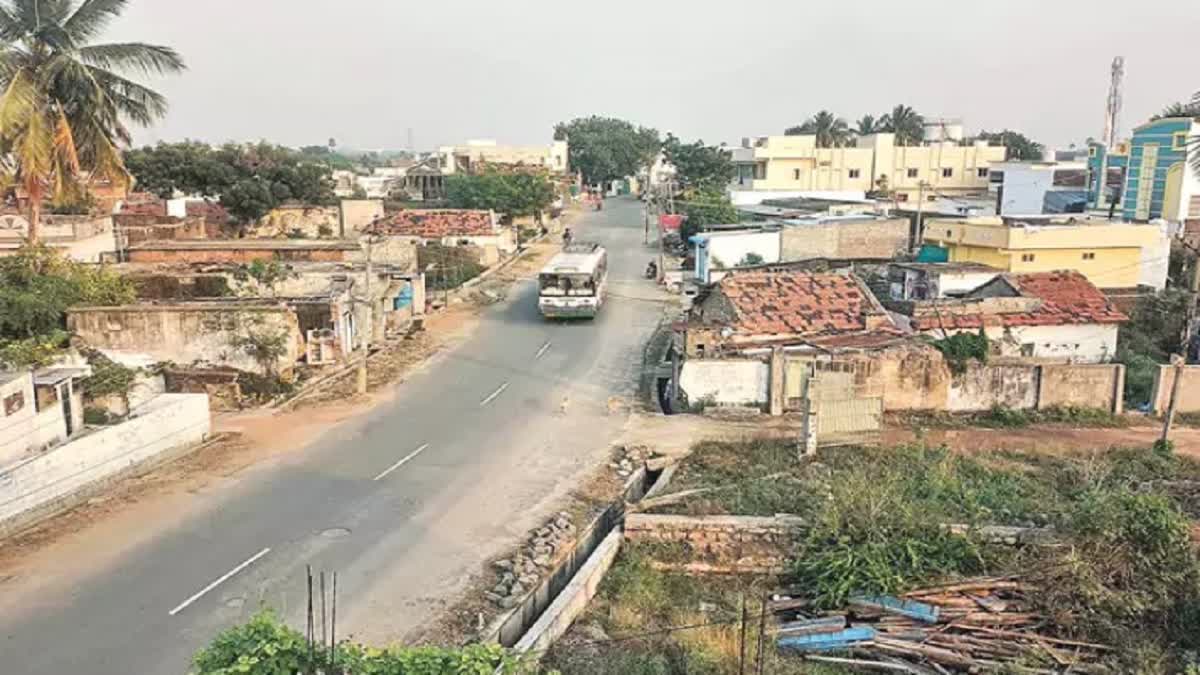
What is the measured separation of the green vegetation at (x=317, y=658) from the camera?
725 cm

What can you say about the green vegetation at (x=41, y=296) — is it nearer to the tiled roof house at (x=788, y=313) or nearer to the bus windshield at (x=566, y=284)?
the bus windshield at (x=566, y=284)

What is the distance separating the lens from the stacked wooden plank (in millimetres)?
10328

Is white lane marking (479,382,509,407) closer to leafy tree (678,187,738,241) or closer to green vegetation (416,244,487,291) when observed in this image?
green vegetation (416,244,487,291)

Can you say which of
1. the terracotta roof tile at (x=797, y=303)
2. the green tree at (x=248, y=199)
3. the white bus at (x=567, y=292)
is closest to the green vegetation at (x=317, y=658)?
the terracotta roof tile at (x=797, y=303)

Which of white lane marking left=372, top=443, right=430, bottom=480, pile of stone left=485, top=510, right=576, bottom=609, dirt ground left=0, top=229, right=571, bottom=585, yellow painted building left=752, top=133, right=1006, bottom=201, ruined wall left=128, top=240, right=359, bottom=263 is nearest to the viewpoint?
pile of stone left=485, top=510, right=576, bottom=609

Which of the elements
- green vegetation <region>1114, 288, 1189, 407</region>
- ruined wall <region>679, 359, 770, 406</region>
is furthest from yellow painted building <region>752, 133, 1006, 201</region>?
ruined wall <region>679, 359, 770, 406</region>

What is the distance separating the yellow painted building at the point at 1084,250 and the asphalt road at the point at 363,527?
14533 mm

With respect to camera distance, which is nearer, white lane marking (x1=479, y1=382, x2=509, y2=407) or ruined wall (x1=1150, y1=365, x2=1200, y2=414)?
ruined wall (x1=1150, y1=365, x2=1200, y2=414)

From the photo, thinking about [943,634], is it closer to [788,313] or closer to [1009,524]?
[1009,524]

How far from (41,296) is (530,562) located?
47.0 ft

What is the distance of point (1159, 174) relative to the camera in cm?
3978

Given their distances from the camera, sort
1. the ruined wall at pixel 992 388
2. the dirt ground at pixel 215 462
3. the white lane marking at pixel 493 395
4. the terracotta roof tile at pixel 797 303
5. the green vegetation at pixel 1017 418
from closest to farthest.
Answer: the dirt ground at pixel 215 462 → the green vegetation at pixel 1017 418 → the ruined wall at pixel 992 388 → the white lane marking at pixel 493 395 → the terracotta roof tile at pixel 797 303

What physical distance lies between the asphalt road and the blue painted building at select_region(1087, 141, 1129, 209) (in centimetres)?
3554

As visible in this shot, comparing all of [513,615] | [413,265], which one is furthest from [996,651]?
[413,265]
